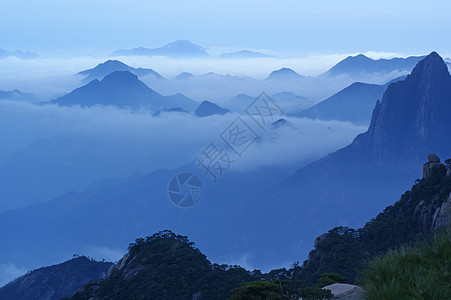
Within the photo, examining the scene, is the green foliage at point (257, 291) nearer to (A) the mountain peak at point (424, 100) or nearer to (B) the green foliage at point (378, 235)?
(B) the green foliage at point (378, 235)

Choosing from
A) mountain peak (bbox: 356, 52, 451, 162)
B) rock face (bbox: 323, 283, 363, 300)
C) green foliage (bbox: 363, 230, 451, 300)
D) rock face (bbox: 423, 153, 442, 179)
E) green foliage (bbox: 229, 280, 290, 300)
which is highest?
mountain peak (bbox: 356, 52, 451, 162)

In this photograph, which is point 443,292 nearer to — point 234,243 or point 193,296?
point 193,296

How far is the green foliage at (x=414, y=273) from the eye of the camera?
7340 mm

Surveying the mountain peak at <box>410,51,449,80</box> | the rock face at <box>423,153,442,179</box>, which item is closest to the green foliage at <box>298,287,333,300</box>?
the rock face at <box>423,153,442,179</box>

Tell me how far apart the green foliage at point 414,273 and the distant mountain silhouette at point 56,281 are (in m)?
73.1

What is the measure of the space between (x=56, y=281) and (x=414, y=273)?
78.3 metres

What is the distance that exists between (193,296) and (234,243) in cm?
15948

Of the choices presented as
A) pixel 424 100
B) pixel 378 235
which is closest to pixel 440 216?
pixel 378 235

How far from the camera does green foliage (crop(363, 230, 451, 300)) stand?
24.1ft

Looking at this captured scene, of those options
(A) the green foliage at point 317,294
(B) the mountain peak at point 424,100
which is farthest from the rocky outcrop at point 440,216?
(B) the mountain peak at point 424,100

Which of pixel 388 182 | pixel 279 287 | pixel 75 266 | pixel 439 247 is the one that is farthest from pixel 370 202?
pixel 439 247

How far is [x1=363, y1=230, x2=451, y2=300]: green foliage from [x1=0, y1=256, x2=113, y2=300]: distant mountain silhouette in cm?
7305

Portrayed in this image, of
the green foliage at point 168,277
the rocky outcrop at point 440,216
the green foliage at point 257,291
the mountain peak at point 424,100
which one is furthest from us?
the mountain peak at point 424,100

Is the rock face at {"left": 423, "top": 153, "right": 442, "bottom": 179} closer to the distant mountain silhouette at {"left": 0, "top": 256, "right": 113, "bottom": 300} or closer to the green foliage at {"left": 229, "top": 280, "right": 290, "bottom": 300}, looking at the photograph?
the green foliage at {"left": 229, "top": 280, "right": 290, "bottom": 300}
